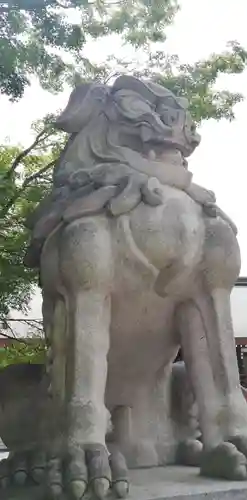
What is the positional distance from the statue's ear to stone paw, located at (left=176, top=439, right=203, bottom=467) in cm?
126

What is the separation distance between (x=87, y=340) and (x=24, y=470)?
1.51 feet

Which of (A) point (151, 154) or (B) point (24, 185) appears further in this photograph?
(B) point (24, 185)

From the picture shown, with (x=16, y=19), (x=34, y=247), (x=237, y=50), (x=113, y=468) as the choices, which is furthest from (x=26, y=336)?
(x=113, y=468)

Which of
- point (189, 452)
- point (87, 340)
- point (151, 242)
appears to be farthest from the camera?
point (189, 452)

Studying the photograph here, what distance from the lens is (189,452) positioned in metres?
2.29

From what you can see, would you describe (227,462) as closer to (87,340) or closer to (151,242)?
(87,340)

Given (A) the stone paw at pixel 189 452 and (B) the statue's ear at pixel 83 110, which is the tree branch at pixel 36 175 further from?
(A) the stone paw at pixel 189 452

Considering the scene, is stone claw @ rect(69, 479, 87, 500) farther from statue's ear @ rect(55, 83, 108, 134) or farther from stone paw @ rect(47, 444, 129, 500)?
statue's ear @ rect(55, 83, 108, 134)

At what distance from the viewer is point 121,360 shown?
2270 mm

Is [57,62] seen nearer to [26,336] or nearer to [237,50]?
[237,50]

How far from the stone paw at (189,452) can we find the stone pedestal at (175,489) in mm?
277

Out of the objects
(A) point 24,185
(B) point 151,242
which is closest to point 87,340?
(B) point 151,242

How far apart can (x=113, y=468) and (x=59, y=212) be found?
0.90m

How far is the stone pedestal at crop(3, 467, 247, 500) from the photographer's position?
5.47 ft
